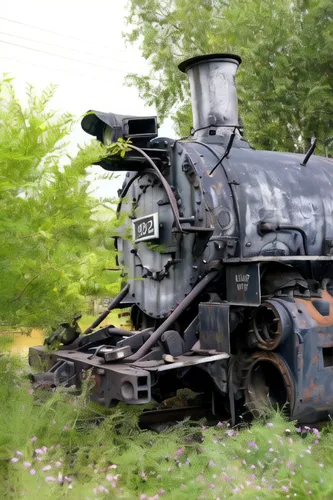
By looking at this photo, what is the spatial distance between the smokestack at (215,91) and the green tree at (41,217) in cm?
337

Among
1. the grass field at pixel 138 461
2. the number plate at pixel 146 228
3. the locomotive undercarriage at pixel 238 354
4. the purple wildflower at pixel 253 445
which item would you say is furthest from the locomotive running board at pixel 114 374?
the number plate at pixel 146 228

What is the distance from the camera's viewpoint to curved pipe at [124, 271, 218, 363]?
5078mm

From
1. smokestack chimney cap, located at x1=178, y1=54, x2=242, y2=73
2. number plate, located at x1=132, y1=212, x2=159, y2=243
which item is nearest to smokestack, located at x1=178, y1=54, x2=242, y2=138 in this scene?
smokestack chimney cap, located at x1=178, y1=54, x2=242, y2=73

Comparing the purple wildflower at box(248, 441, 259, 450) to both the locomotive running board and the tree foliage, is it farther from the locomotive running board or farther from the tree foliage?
the tree foliage

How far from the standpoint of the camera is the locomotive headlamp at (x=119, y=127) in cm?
549

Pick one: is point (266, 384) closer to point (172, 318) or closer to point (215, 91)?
point (172, 318)

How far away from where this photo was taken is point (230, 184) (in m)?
5.53

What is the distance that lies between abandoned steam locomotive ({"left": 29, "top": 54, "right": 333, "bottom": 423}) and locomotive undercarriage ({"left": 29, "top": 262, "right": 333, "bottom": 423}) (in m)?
0.01

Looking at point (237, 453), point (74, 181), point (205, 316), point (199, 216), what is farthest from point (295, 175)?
point (74, 181)

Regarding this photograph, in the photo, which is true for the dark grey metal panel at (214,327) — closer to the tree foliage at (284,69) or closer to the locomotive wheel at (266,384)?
the locomotive wheel at (266,384)

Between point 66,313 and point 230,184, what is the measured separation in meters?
2.58

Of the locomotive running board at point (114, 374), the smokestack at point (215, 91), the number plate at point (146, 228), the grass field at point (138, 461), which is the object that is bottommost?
the grass field at point (138, 461)

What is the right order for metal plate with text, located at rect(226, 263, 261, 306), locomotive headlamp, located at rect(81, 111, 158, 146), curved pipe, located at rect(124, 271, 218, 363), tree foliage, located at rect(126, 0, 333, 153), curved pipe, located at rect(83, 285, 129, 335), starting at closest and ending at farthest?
metal plate with text, located at rect(226, 263, 261, 306) < curved pipe, located at rect(124, 271, 218, 363) < locomotive headlamp, located at rect(81, 111, 158, 146) < curved pipe, located at rect(83, 285, 129, 335) < tree foliage, located at rect(126, 0, 333, 153)

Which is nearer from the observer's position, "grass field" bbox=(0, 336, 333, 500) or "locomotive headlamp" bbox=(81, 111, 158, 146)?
"grass field" bbox=(0, 336, 333, 500)
